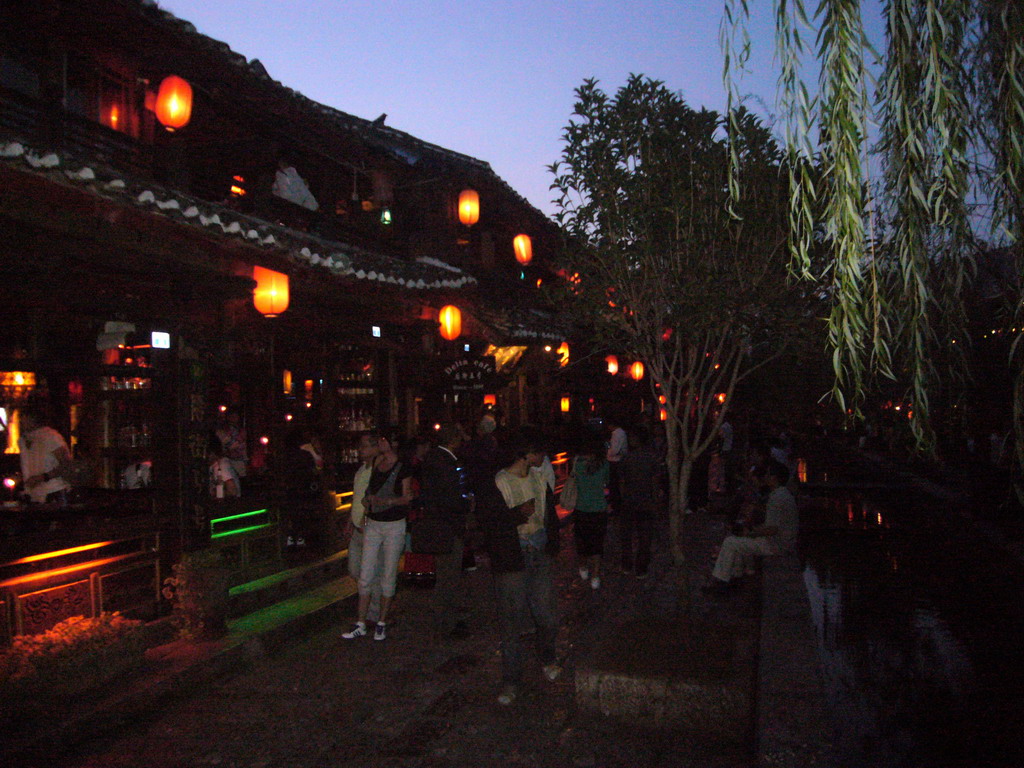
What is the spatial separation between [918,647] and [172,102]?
9.93 metres

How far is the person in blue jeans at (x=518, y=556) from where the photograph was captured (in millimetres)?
6426

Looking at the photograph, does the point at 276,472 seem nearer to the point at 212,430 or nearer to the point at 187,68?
the point at 212,430

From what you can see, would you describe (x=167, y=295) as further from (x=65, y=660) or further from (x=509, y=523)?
(x=509, y=523)

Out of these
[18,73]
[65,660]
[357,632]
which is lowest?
[357,632]

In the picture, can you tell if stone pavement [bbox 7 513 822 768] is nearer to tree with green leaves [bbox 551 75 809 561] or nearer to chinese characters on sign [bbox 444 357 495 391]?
tree with green leaves [bbox 551 75 809 561]

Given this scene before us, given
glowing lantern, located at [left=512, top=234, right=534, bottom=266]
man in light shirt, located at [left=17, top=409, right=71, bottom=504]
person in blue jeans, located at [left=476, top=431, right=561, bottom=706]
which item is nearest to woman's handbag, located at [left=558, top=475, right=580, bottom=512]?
person in blue jeans, located at [left=476, top=431, right=561, bottom=706]

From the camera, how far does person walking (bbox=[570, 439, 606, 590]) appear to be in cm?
998

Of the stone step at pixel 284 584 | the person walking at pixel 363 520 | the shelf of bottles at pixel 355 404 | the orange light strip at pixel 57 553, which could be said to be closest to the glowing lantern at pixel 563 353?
the shelf of bottles at pixel 355 404

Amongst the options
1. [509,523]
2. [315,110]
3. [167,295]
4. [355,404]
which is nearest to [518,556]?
[509,523]

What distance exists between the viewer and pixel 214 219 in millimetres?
7625

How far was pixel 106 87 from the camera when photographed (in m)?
9.39

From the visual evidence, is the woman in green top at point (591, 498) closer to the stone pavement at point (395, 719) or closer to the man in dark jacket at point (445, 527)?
the stone pavement at point (395, 719)

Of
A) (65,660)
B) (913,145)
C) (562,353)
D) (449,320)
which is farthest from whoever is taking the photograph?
(562,353)

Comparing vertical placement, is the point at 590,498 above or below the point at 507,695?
above
